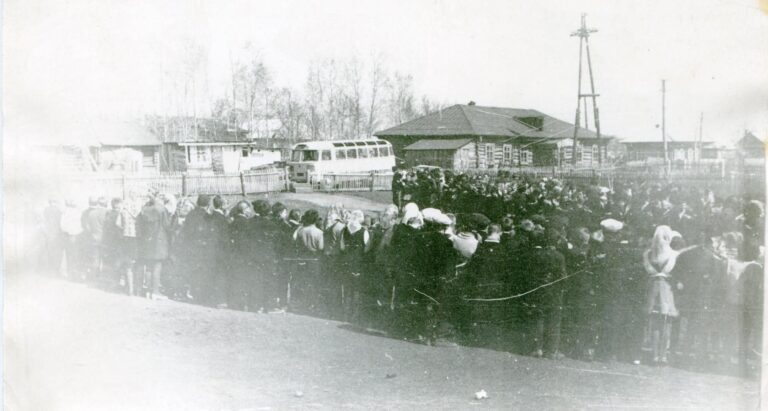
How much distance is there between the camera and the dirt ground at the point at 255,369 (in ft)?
8.37

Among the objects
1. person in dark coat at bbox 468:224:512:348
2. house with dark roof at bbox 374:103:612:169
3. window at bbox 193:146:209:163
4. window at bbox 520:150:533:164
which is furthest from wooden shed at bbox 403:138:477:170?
window at bbox 193:146:209:163

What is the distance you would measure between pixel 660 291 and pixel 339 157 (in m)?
1.59

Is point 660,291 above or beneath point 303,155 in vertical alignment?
beneath

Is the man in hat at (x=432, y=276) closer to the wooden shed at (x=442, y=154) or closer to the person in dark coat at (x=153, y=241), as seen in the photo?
the wooden shed at (x=442, y=154)

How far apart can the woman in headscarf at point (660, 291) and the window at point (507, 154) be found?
27.8 inches

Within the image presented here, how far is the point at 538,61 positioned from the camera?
275 centimetres

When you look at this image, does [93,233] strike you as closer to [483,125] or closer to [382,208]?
[382,208]

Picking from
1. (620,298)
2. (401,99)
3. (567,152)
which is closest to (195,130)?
(401,99)

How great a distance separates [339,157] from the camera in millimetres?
2934

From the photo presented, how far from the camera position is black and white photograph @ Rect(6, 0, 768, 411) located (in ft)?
8.62

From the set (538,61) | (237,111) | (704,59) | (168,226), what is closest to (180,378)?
(168,226)

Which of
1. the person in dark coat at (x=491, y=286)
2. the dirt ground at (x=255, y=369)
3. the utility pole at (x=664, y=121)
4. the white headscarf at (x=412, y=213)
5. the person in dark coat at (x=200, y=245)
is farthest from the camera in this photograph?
the person in dark coat at (x=200, y=245)

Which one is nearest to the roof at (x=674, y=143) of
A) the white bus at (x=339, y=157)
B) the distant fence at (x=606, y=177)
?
the distant fence at (x=606, y=177)

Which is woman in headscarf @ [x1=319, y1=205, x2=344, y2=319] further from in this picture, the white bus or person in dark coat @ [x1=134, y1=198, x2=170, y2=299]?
person in dark coat @ [x1=134, y1=198, x2=170, y2=299]
